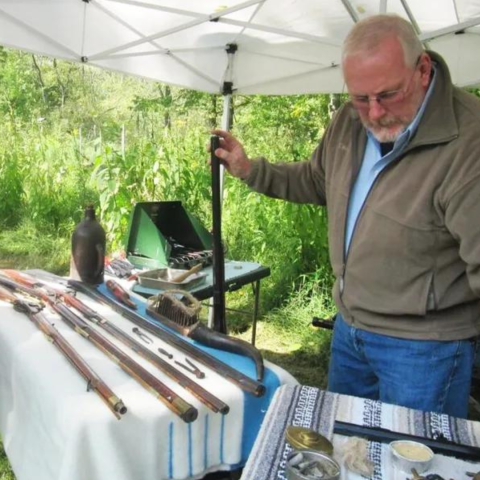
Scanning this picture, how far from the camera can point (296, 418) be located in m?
1.20

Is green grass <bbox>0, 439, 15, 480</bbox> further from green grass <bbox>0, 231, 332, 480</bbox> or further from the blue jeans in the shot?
green grass <bbox>0, 231, 332, 480</bbox>

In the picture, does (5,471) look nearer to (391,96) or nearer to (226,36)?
(391,96)

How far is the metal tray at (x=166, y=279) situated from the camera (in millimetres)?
2301

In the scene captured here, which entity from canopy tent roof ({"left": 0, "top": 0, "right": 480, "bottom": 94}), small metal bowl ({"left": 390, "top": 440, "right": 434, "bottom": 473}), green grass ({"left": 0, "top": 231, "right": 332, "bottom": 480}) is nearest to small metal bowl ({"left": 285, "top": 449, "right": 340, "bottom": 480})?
small metal bowl ({"left": 390, "top": 440, "right": 434, "bottom": 473})

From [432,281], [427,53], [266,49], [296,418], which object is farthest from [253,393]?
[266,49]

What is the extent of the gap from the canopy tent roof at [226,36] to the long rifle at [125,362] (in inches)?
72.2

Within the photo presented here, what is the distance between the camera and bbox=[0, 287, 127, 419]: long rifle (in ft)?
4.07

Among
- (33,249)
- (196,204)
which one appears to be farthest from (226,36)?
(33,249)

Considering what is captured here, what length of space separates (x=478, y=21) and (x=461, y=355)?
79.2 inches

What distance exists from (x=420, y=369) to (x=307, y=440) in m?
0.61

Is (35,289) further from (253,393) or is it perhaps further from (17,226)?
(17,226)

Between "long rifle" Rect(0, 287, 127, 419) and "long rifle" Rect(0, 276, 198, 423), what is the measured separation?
0.07 metres

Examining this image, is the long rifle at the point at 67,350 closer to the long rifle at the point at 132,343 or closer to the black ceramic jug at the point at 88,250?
the long rifle at the point at 132,343

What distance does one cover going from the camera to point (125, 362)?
147 cm
